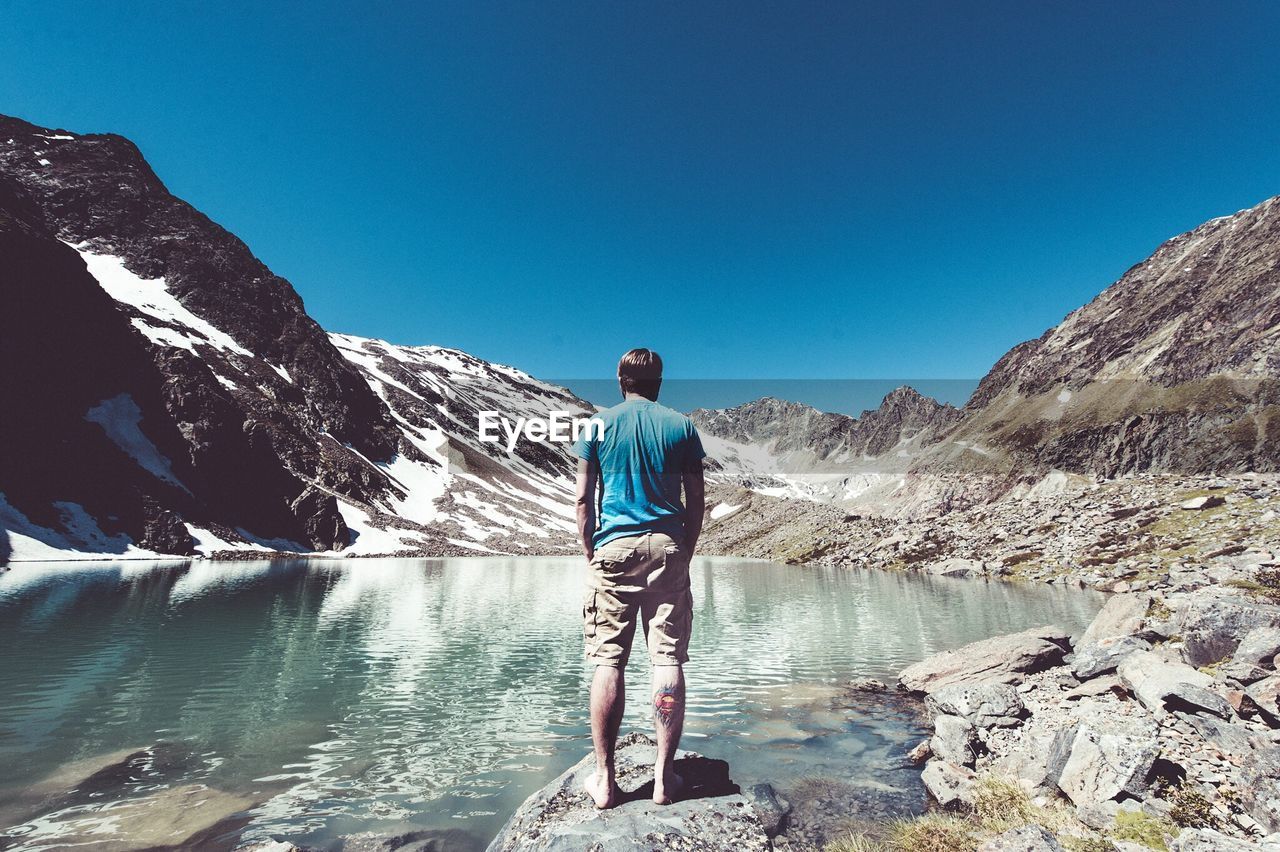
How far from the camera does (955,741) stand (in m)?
10.3

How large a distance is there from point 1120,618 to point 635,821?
62.7ft

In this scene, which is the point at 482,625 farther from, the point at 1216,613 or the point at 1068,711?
the point at 1216,613

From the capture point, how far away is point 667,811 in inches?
216

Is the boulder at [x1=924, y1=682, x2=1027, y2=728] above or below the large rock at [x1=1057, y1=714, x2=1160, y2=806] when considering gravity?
below

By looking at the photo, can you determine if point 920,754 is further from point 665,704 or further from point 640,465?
point 640,465

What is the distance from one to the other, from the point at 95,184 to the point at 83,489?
450 ft

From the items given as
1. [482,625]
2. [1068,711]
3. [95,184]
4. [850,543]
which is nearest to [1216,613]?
[1068,711]

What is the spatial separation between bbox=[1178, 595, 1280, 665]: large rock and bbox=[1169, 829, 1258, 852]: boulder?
10.6 meters

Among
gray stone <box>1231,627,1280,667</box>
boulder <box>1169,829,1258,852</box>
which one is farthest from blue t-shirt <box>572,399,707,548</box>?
gray stone <box>1231,627,1280,667</box>

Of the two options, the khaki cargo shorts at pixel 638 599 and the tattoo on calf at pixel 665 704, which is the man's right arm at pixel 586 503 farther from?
the tattoo on calf at pixel 665 704

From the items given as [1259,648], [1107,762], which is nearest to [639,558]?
[1107,762]

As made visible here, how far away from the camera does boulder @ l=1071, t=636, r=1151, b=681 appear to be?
43.2 ft

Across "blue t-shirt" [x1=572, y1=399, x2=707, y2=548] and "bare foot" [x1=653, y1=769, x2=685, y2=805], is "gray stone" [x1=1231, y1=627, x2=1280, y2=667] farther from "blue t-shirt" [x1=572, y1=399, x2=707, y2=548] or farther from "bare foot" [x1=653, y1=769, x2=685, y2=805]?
"blue t-shirt" [x1=572, y1=399, x2=707, y2=548]

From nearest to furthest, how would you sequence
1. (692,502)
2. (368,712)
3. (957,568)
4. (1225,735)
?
A: 1. (692,502)
2. (1225,735)
3. (368,712)
4. (957,568)
